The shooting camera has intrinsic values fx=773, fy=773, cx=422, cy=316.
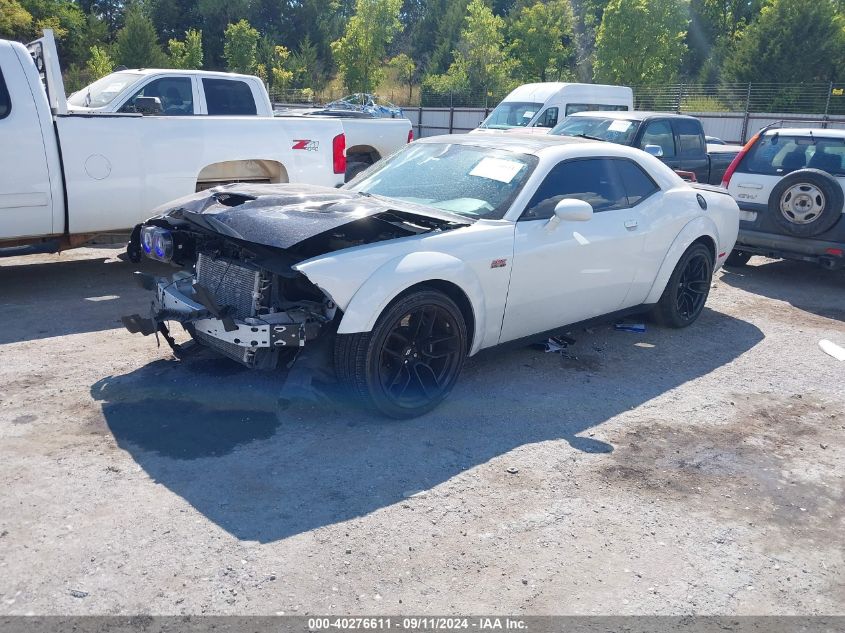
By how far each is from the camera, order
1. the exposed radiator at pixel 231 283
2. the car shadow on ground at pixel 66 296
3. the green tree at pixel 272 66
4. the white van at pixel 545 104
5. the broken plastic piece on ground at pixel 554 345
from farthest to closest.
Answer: the green tree at pixel 272 66
the white van at pixel 545 104
the car shadow on ground at pixel 66 296
the broken plastic piece on ground at pixel 554 345
the exposed radiator at pixel 231 283

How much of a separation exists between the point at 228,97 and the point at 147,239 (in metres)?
5.13

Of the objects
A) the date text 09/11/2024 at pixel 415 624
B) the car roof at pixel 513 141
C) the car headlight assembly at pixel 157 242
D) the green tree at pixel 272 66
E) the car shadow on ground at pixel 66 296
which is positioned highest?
the green tree at pixel 272 66

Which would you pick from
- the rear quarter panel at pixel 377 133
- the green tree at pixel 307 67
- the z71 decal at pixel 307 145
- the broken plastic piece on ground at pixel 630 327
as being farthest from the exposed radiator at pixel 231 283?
the green tree at pixel 307 67

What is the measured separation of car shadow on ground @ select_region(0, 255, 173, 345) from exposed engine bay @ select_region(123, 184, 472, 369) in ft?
4.94

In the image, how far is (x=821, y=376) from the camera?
588 centimetres

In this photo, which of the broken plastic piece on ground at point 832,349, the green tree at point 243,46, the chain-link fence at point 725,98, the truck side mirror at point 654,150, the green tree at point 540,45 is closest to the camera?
the broken plastic piece on ground at point 832,349

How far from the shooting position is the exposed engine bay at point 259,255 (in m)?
4.32

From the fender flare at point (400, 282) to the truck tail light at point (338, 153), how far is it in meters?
4.49

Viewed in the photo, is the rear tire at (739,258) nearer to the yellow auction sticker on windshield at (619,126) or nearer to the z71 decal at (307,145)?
the yellow auction sticker on windshield at (619,126)

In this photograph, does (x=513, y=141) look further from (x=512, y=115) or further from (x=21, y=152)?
(x=512, y=115)

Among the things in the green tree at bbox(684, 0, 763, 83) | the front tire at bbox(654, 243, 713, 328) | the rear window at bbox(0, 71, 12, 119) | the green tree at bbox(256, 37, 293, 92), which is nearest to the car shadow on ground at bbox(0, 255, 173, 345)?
the rear window at bbox(0, 71, 12, 119)

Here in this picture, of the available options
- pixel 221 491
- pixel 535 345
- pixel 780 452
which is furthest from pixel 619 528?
pixel 535 345

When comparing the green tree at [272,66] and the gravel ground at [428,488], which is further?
the green tree at [272,66]

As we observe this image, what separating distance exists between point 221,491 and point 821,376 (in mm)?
4564
